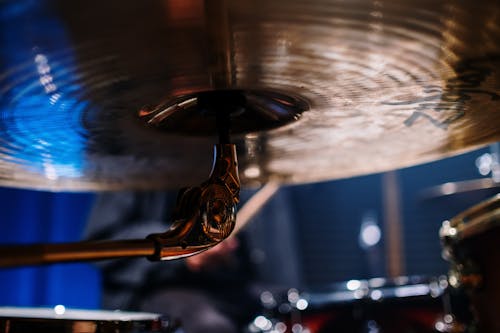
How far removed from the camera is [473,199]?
100.0 inches

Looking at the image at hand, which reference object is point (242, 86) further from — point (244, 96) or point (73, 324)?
point (73, 324)

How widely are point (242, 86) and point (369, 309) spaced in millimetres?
873

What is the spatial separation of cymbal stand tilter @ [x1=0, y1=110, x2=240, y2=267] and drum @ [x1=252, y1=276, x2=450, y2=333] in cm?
79

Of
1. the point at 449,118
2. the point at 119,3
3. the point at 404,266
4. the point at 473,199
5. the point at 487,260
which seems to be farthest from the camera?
the point at 404,266

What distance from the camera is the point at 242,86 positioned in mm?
568

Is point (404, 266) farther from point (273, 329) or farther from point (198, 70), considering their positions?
point (198, 70)

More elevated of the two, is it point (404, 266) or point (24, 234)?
point (404, 266)

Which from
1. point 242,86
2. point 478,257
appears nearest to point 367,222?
point 478,257


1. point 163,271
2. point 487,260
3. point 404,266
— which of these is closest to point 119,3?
point 487,260

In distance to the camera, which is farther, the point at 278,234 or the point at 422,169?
the point at 422,169

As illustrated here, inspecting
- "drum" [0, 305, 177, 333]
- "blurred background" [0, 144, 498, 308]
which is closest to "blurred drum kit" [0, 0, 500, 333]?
"drum" [0, 305, 177, 333]

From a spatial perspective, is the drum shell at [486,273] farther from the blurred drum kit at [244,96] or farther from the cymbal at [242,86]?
the cymbal at [242,86]

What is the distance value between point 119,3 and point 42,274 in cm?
170

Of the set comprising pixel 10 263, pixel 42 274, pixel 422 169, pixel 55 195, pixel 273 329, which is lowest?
pixel 10 263
